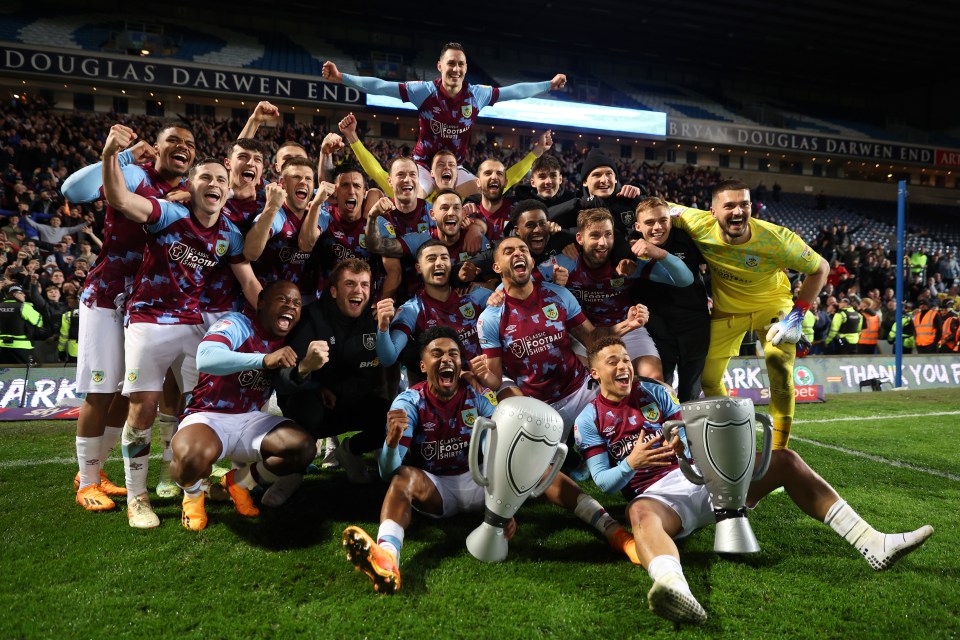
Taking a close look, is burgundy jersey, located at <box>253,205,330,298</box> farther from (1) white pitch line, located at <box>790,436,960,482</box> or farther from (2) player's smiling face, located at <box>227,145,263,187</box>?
(1) white pitch line, located at <box>790,436,960,482</box>

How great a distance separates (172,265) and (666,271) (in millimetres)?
3184

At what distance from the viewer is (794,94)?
34031 mm

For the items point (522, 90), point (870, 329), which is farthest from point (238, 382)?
point (870, 329)

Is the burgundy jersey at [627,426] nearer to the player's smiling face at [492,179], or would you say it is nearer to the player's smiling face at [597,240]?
the player's smiling face at [597,240]

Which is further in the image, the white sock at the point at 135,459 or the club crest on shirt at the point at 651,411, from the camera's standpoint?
the white sock at the point at 135,459

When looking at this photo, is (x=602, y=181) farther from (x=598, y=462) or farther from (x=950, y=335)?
(x=950, y=335)

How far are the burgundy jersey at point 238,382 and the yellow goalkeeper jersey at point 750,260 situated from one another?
304 centimetres

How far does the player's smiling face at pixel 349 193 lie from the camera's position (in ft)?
14.9

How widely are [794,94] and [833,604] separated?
37578 mm

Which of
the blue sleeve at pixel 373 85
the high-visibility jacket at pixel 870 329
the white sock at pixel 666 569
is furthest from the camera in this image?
the high-visibility jacket at pixel 870 329

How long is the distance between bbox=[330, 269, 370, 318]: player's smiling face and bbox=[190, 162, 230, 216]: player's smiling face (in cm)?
85

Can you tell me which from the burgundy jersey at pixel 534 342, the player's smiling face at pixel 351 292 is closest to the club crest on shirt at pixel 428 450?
the burgundy jersey at pixel 534 342

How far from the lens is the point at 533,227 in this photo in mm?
4496

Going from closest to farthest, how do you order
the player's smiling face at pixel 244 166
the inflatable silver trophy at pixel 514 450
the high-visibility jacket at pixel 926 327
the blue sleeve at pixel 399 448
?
the inflatable silver trophy at pixel 514 450
the blue sleeve at pixel 399 448
the player's smiling face at pixel 244 166
the high-visibility jacket at pixel 926 327
